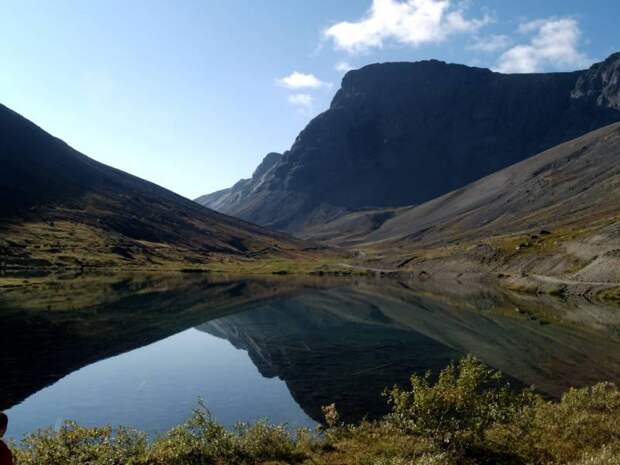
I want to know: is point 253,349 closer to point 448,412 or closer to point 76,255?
point 448,412

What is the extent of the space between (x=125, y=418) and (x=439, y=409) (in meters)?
23.7

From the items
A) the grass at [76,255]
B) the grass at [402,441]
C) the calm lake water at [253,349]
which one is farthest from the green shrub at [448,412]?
the grass at [76,255]

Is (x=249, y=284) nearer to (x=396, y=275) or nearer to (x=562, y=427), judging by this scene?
(x=396, y=275)

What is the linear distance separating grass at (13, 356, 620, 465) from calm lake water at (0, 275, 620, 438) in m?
12.9

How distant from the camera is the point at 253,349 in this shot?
205 ft

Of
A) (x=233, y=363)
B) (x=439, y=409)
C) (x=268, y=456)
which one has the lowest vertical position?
(x=233, y=363)

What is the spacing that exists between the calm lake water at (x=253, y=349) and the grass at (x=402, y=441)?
1293 centimetres

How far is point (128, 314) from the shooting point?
8156cm

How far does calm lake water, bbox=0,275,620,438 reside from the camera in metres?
38.2

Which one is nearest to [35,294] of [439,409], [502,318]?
[502,318]

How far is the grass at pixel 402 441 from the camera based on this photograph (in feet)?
59.2

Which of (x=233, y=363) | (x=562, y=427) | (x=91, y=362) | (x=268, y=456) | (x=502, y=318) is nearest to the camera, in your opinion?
(x=268, y=456)

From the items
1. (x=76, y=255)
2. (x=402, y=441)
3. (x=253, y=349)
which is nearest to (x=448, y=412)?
(x=402, y=441)

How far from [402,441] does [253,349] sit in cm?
4334
